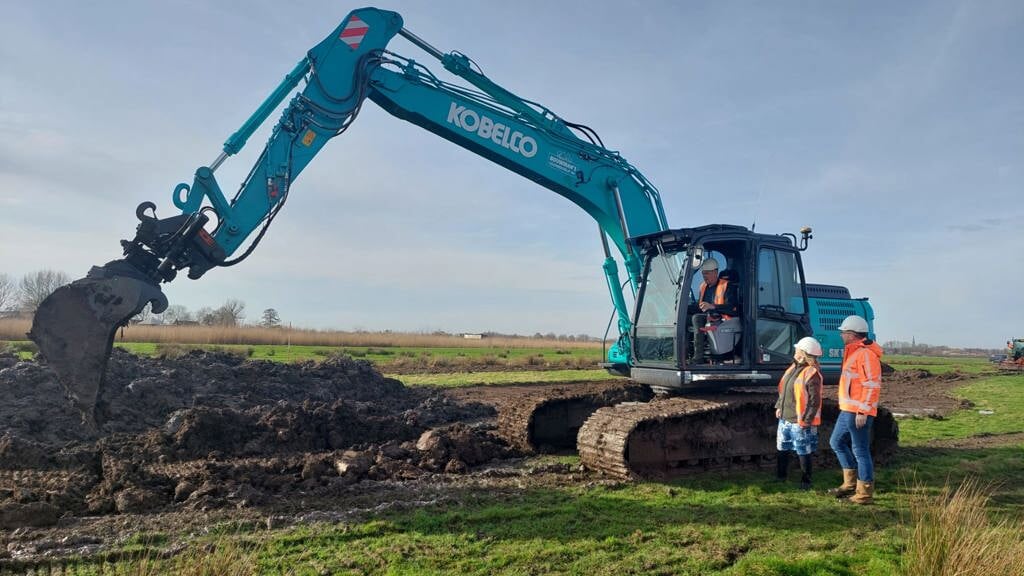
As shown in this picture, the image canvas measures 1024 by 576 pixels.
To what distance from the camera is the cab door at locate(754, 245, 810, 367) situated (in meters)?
8.57

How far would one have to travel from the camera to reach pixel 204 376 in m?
13.4

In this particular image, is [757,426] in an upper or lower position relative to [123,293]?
lower

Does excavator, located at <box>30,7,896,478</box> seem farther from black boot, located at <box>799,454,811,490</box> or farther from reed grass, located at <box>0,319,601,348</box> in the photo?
reed grass, located at <box>0,319,601,348</box>

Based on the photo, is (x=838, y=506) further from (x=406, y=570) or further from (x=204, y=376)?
(x=204, y=376)

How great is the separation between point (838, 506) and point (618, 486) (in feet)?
7.03

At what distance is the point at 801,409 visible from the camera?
7590mm

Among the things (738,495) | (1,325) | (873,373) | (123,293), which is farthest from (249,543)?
(1,325)

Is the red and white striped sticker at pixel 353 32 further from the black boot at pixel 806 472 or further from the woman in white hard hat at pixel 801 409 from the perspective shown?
the black boot at pixel 806 472

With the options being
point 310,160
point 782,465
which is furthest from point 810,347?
point 310,160

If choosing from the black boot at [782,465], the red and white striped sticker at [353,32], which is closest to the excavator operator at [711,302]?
Result: the black boot at [782,465]

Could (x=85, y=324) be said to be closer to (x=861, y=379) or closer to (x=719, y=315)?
(x=719, y=315)

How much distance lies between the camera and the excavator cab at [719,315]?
27.0ft

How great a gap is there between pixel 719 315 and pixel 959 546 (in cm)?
437

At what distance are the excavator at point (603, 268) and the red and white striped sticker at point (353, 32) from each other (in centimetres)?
2
